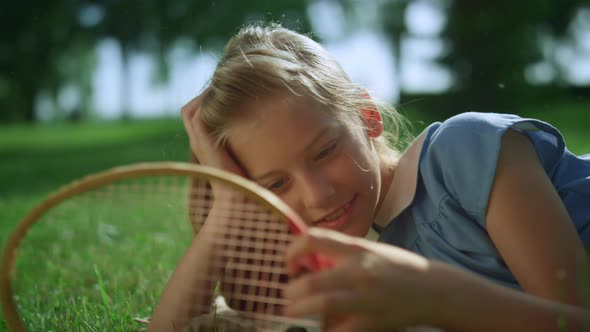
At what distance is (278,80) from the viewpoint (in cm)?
207

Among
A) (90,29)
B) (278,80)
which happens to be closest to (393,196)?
(278,80)

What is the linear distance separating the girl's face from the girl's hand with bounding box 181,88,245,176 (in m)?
0.06

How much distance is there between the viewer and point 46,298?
2762 millimetres

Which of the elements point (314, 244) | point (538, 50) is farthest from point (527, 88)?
point (314, 244)

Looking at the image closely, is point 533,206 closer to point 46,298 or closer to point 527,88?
point 46,298

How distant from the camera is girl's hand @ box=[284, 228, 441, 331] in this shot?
1243mm

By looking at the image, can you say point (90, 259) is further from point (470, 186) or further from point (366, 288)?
point (366, 288)

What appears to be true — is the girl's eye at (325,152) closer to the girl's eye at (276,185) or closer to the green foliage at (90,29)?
the girl's eye at (276,185)

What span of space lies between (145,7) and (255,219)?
2296 centimetres

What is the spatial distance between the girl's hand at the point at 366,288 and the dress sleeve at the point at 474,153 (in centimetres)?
55

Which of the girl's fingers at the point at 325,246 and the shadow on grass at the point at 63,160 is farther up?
the girl's fingers at the point at 325,246

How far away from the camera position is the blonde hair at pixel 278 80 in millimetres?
2074

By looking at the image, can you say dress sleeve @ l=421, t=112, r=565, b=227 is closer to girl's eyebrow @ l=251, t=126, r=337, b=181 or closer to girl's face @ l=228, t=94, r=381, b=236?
girl's face @ l=228, t=94, r=381, b=236

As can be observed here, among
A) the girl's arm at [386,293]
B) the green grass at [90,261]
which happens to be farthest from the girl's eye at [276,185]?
the green grass at [90,261]
